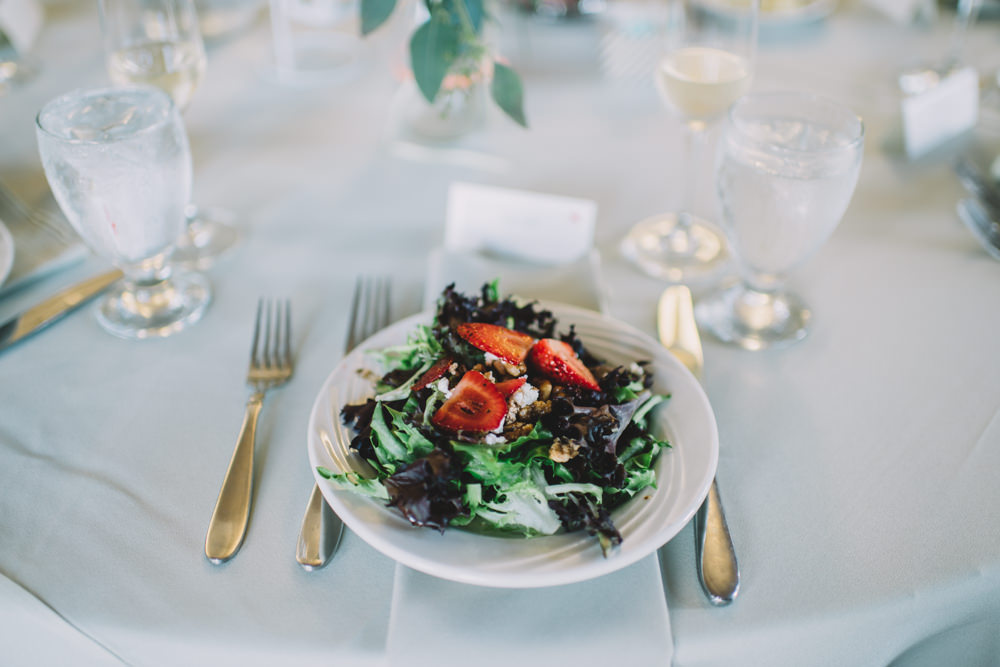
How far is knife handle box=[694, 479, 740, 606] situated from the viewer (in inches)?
27.6

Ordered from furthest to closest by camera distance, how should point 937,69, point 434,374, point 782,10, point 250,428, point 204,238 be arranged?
point 782,10, point 937,69, point 204,238, point 250,428, point 434,374

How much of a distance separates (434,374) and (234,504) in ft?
0.85

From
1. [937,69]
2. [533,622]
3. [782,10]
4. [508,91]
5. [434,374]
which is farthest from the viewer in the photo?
[782,10]

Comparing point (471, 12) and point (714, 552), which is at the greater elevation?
point (471, 12)

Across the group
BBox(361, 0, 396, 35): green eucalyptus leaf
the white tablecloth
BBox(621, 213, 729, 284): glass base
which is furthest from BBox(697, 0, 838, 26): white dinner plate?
BBox(361, 0, 396, 35): green eucalyptus leaf

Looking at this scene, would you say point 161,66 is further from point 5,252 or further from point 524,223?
point 524,223

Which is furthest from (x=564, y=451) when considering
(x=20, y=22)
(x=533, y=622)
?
(x=20, y=22)

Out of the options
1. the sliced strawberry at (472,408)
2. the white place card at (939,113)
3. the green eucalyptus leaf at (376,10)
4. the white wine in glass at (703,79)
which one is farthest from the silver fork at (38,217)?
the white place card at (939,113)

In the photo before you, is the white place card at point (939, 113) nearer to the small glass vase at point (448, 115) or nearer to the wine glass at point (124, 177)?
the small glass vase at point (448, 115)

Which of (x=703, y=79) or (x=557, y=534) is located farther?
(x=703, y=79)

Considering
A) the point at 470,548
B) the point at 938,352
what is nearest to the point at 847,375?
the point at 938,352

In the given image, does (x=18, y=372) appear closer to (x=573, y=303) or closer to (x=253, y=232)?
(x=253, y=232)

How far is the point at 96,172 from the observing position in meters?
0.92

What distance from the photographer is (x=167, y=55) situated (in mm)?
1220
